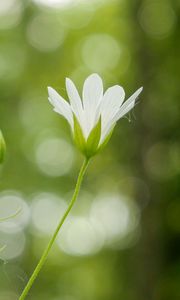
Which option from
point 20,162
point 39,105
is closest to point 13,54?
point 39,105

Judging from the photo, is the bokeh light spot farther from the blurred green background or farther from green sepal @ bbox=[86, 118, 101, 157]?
green sepal @ bbox=[86, 118, 101, 157]

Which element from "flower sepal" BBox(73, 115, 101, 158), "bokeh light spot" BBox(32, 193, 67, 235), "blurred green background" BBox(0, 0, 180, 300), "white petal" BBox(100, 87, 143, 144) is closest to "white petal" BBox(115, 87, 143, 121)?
"white petal" BBox(100, 87, 143, 144)

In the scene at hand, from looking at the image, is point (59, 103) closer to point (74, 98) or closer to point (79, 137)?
point (74, 98)

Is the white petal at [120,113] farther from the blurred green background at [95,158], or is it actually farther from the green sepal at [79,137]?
the blurred green background at [95,158]

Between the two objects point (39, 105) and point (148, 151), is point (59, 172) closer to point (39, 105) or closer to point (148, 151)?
point (39, 105)

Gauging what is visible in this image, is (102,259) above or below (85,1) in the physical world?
below
